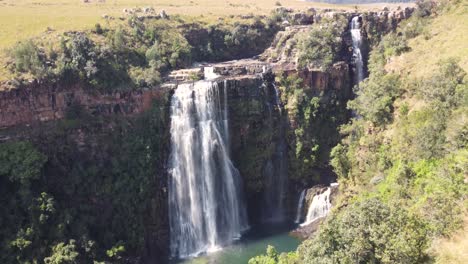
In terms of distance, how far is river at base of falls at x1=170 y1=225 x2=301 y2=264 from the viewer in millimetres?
39938

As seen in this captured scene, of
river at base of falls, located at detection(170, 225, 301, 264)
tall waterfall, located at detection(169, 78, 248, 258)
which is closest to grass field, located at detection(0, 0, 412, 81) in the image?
tall waterfall, located at detection(169, 78, 248, 258)

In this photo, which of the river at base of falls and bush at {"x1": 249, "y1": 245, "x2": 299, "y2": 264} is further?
the river at base of falls

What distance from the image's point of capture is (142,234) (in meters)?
40.7

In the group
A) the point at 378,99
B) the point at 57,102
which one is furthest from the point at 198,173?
the point at 378,99

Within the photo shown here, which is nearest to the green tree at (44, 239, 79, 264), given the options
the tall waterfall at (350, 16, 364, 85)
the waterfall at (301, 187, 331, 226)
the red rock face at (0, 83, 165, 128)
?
the red rock face at (0, 83, 165, 128)

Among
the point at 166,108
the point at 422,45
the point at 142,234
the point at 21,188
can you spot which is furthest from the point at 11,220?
the point at 422,45

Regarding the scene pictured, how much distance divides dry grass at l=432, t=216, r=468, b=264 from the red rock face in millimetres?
29595

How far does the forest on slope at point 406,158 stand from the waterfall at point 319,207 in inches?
88.9

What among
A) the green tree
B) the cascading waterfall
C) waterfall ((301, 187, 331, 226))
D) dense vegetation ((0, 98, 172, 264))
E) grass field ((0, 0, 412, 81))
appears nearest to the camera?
the green tree

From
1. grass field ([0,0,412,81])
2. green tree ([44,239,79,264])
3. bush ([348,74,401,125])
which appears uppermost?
grass field ([0,0,412,81])

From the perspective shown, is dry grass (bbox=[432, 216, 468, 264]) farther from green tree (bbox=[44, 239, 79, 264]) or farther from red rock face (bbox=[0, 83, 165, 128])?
red rock face (bbox=[0, 83, 165, 128])

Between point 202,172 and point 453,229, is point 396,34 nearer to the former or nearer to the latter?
point 202,172

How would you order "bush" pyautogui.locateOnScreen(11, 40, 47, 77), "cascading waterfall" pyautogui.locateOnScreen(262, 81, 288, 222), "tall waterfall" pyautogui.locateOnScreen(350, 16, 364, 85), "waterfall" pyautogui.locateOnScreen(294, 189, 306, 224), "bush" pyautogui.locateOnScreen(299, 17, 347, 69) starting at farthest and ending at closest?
"tall waterfall" pyautogui.locateOnScreen(350, 16, 364, 85), "bush" pyautogui.locateOnScreen(299, 17, 347, 69), "cascading waterfall" pyautogui.locateOnScreen(262, 81, 288, 222), "waterfall" pyautogui.locateOnScreen(294, 189, 306, 224), "bush" pyautogui.locateOnScreen(11, 40, 47, 77)

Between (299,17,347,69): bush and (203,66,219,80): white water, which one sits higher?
(299,17,347,69): bush
